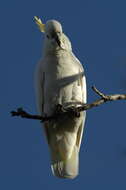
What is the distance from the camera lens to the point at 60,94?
11.3ft

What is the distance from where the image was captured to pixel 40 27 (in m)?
3.98

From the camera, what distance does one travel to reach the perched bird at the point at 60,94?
3455 millimetres

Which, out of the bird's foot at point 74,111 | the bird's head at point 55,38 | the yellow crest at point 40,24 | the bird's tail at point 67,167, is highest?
the yellow crest at point 40,24

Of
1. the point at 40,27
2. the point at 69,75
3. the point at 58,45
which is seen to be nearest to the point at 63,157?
the point at 69,75

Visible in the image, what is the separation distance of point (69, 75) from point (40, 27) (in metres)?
0.76

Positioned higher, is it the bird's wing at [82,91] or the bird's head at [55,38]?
the bird's head at [55,38]

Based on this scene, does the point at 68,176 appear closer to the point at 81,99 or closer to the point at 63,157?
the point at 63,157

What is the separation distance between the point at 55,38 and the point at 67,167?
3.84 ft

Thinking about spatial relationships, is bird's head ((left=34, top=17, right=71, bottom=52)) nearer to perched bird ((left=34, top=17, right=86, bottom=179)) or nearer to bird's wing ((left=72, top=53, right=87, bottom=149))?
perched bird ((left=34, top=17, right=86, bottom=179))

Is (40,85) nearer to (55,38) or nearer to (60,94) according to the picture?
(60,94)

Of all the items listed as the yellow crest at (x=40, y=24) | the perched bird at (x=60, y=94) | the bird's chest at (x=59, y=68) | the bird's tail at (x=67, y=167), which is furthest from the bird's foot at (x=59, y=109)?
the yellow crest at (x=40, y=24)

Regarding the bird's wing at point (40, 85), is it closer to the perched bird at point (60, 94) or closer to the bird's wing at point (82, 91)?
the perched bird at point (60, 94)

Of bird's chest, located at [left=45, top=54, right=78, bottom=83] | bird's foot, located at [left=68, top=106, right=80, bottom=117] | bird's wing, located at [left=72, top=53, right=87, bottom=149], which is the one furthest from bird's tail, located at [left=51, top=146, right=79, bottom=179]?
bird's chest, located at [left=45, top=54, right=78, bottom=83]

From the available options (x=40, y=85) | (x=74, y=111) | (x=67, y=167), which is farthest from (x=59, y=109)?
(x=67, y=167)
